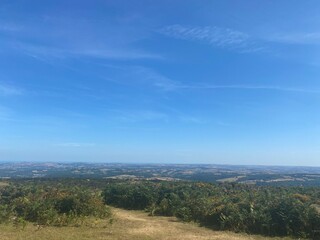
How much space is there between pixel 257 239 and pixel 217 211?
5100mm

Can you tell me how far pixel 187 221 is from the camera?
28.1m

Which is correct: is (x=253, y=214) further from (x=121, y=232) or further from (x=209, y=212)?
(x=121, y=232)

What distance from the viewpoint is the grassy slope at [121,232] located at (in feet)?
67.9

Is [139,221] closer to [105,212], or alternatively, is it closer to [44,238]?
[105,212]

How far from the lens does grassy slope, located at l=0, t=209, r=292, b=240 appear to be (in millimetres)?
20703

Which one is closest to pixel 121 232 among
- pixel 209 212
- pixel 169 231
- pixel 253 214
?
pixel 169 231

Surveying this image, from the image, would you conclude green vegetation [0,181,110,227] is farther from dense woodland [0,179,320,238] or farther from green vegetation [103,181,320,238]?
green vegetation [103,181,320,238]

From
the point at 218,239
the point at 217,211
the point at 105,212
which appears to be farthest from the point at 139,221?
the point at 218,239

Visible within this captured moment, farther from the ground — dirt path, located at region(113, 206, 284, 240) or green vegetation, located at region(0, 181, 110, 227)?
green vegetation, located at region(0, 181, 110, 227)

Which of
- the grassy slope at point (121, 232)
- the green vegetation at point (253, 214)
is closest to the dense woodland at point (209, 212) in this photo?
the green vegetation at point (253, 214)

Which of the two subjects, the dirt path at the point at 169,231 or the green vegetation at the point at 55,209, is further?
the green vegetation at the point at 55,209

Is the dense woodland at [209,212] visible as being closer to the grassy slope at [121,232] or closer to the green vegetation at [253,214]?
the green vegetation at [253,214]

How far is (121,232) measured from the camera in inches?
885

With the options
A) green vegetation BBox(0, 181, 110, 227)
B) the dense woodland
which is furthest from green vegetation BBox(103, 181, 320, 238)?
green vegetation BBox(0, 181, 110, 227)
